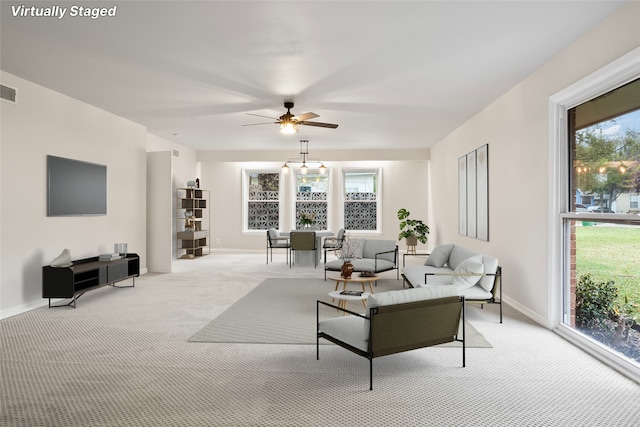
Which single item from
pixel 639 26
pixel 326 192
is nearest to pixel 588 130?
pixel 639 26

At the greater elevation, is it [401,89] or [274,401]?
[401,89]

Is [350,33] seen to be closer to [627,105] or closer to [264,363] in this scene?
[627,105]

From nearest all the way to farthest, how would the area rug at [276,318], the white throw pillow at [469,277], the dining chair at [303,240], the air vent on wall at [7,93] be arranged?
the area rug at [276,318] → the white throw pillow at [469,277] → the air vent on wall at [7,93] → the dining chair at [303,240]

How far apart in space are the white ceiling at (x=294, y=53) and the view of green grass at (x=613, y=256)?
1.84m

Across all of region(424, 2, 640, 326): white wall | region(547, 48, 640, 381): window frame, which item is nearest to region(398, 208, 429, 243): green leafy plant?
region(424, 2, 640, 326): white wall

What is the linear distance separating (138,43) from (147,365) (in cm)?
298

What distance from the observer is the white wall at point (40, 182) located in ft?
16.8

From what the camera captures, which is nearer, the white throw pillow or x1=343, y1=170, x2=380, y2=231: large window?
the white throw pillow

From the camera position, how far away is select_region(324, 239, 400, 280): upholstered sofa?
7.09 m

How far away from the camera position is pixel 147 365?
3.54 meters

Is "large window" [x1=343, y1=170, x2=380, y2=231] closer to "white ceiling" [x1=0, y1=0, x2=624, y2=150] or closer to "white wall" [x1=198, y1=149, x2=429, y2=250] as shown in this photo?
"white wall" [x1=198, y1=149, x2=429, y2=250]

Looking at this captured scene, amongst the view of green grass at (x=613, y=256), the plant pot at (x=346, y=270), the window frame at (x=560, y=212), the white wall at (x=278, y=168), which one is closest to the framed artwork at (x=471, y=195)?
the window frame at (x=560, y=212)

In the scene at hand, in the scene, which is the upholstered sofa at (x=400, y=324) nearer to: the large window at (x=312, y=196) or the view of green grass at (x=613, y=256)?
the view of green grass at (x=613, y=256)

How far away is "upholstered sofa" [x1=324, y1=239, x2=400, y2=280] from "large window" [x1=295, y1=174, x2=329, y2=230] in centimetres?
474
